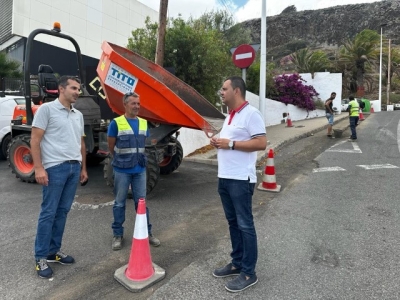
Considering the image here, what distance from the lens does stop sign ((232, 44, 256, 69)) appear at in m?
7.12

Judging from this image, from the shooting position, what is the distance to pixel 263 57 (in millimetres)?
8961

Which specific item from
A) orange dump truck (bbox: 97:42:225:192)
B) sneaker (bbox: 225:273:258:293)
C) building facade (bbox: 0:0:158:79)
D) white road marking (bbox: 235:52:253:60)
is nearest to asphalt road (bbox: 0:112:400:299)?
sneaker (bbox: 225:273:258:293)

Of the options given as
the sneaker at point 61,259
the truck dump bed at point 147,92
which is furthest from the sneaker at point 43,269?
the truck dump bed at point 147,92

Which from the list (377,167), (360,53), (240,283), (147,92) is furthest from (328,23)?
(240,283)

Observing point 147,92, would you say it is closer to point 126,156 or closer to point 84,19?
point 126,156

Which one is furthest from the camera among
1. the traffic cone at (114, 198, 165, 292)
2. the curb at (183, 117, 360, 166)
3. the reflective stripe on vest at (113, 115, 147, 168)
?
the curb at (183, 117, 360, 166)

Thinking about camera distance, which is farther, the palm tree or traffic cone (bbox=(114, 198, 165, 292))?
the palm tree

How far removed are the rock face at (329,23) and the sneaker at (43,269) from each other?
78.0 m

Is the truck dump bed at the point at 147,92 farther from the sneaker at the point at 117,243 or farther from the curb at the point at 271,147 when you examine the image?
the curb at the point at 271,147

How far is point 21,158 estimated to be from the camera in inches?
259

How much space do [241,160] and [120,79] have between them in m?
3.01

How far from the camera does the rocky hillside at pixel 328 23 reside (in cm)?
7669

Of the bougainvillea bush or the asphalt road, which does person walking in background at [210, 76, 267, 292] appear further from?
the bougainvillea bush

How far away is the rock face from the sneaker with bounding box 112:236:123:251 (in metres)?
77.3
